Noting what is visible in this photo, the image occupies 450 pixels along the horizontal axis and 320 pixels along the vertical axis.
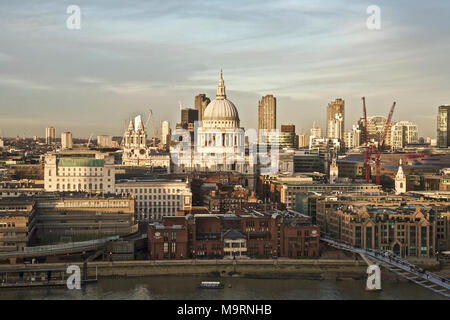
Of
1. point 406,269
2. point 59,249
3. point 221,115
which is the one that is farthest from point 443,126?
point 59,249

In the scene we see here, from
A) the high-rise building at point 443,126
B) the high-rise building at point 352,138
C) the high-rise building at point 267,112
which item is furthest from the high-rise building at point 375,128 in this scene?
the high-rise building at point 267,112

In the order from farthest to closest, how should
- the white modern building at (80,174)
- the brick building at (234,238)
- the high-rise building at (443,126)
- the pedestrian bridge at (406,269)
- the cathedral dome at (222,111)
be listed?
the high-rise building at (443,126) → the cathedral dome at (222,111) → the white modern building at (80,174) → the brick building at (234,238) → the pedestrian bridge at (406,269)

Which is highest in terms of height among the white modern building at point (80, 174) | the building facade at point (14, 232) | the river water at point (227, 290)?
the white modern building at point (80, 174)

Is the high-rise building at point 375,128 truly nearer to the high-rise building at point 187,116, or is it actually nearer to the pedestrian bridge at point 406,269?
the high-rise building at point 187,116

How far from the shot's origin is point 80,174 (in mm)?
48875

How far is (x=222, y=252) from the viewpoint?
34656mm

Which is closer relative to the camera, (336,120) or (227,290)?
(227,290)

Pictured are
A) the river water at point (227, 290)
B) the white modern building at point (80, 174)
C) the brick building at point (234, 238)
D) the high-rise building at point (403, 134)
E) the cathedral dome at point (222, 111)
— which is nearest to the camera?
the river water at point (227, 290)

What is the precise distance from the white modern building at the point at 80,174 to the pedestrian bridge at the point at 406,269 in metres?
17.5

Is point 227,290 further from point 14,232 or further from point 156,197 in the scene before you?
point 156,197

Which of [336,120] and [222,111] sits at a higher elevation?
[336,120]

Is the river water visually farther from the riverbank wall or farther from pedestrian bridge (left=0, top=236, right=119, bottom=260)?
pedestrian bridge (left=0, top=236, right=119, bottom=260)

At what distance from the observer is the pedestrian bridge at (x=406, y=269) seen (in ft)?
98.4

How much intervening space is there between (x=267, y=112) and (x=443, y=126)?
111ft
